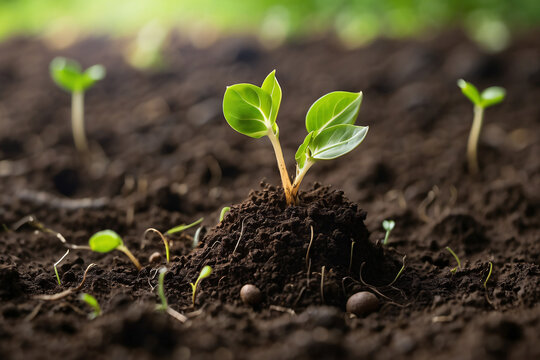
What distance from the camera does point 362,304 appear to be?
139 centimetres

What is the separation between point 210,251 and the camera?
1575 mm

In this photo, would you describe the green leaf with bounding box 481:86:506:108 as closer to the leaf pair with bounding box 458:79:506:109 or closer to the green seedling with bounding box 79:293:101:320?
the leaf pair with bounding box 458:79:506:109

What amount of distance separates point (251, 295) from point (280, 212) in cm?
28

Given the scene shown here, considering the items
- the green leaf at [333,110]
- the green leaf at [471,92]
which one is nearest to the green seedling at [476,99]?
the green leaf at [471,92]

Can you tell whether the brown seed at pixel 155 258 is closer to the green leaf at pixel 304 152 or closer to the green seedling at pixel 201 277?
the green seedling at pixel 201 277

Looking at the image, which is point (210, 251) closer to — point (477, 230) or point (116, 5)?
point (477, 230)

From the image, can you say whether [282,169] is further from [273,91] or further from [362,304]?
[362,304]

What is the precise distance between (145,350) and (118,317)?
115 mm

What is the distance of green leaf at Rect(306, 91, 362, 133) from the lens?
4.96 ft

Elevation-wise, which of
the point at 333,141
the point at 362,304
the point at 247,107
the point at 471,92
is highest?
the point at 247,107

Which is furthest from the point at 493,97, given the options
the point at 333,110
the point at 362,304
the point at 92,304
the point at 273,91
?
the point at 92,304

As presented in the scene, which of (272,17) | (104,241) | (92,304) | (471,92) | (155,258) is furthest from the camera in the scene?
(272,17)

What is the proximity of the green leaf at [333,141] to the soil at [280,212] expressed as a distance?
0.16m

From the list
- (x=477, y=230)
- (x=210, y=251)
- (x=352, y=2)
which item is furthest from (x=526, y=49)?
(x=210, y=251)
